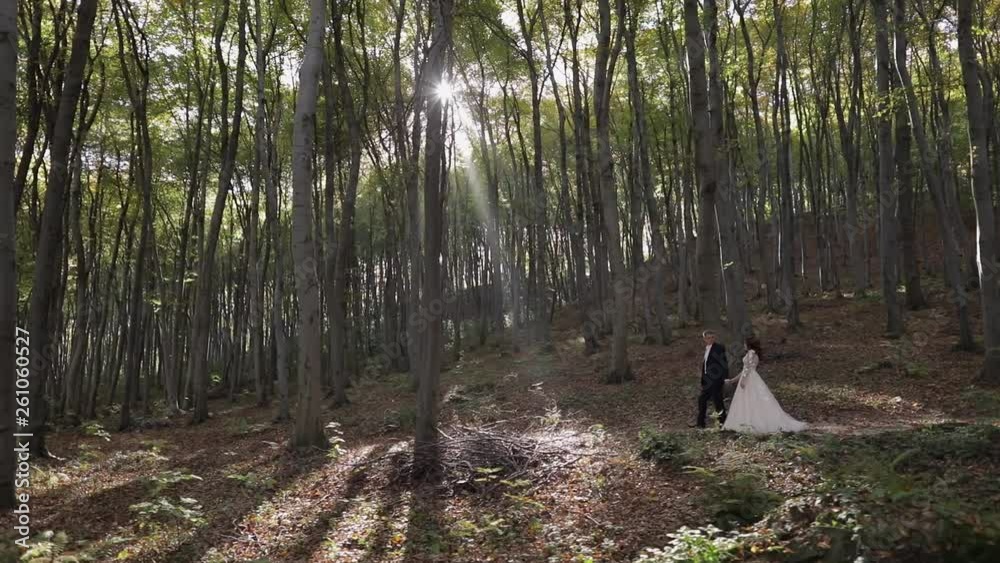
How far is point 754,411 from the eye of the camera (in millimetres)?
8422

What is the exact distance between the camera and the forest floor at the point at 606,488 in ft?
15.0

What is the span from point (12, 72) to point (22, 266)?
39.6 feet

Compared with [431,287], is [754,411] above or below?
below

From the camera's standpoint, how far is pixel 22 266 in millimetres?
15102

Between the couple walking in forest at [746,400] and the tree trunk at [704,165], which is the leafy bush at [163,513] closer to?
the couple walking in forest at [746,400]

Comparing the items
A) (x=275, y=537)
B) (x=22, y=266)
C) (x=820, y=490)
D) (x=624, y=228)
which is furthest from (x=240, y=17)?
(x=624, y=228)

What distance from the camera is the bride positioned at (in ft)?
27.1

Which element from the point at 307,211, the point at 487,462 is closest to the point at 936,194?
the point at 487,462

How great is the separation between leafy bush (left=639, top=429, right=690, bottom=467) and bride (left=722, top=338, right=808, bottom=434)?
123 cm

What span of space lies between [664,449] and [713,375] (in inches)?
80.6

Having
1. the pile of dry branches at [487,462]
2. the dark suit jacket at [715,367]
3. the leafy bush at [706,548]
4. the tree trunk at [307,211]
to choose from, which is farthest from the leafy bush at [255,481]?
the dark suit jacket at [715,367]

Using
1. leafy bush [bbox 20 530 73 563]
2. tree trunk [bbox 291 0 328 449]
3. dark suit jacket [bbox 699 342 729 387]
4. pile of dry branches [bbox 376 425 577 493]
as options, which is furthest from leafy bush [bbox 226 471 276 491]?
dark suit jacket [bbox 699 342 729 387]

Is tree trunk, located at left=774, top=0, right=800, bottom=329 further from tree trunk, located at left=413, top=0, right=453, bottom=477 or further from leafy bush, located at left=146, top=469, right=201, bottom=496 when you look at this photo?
leafy bush, located at left=146, top=469, right=201, bottom=496

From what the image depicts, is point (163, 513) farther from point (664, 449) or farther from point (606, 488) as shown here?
point (664, 449)
